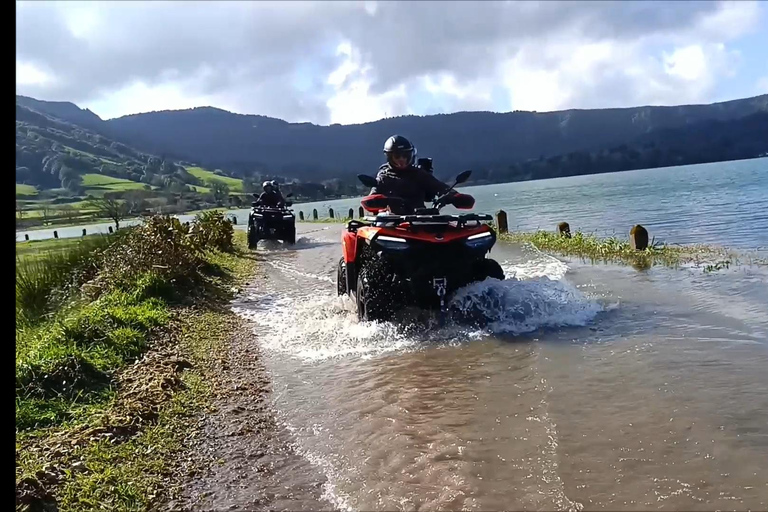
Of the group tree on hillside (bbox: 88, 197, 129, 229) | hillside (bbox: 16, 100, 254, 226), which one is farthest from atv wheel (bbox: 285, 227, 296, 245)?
tree on hillside (bbox: 88, 197, 129, 229)

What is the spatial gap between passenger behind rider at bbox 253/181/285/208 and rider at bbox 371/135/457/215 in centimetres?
1319

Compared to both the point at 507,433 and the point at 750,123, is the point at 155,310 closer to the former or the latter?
the point at 507,433

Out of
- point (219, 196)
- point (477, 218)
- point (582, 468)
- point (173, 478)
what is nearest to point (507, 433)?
point (582, 468)

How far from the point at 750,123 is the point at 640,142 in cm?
1893

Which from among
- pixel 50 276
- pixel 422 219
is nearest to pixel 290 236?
pixel 50 276

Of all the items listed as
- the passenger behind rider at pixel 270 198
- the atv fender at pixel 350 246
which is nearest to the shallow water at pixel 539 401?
the atv fender at pixel 350 246

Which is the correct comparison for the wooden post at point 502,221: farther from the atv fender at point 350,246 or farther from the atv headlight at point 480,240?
the atv headlight at point 480,240

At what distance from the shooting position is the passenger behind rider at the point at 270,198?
70.6 ft

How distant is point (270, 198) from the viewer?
2167 cm

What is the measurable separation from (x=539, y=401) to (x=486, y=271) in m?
3.27

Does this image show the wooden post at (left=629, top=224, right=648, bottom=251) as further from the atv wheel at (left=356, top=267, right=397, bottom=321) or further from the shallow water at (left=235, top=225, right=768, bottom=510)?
the atv wheel at (left=356, top=267, right=397, bottom=321)

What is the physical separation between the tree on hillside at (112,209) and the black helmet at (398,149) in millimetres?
9363

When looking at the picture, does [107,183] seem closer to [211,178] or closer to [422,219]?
[422,219]

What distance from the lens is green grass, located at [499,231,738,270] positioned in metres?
11.9
